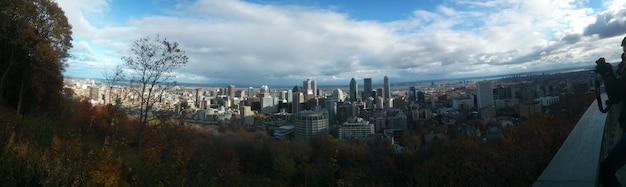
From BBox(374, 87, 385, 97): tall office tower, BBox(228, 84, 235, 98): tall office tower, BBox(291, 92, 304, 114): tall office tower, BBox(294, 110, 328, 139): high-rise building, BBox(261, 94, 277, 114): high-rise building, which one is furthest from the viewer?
BBox(228, 84, 235, 98): tall office tower

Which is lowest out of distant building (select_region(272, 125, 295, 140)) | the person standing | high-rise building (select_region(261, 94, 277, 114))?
distant building (select_region(272, 125, 295, 140))

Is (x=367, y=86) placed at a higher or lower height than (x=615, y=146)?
higher

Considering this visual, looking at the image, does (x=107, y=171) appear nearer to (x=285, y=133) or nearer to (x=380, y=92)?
(x=285, y=133)

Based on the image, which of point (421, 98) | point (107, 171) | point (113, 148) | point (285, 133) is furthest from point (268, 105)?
point (107, 171)

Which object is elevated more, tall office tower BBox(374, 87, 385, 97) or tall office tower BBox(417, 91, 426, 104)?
tall office tower BBox(374, 87, 385, 97)

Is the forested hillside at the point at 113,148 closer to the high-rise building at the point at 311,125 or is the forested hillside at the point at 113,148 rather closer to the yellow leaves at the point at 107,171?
the yellow leaves at the point at 107,171

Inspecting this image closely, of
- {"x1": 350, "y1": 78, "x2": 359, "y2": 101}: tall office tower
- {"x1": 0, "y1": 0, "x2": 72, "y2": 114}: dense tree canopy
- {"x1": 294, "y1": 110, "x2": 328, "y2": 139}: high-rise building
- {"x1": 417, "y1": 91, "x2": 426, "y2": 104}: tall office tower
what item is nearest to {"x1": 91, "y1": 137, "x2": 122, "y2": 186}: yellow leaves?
{"x1": 0, "y1": 0, "x2": 72, "y2": 114}: dense tree canopy

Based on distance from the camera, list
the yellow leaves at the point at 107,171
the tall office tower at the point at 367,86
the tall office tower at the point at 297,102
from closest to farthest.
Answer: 1. the yellow leaves at the point at 107,171
2. the tall office tower at the point at 297,102
3. the tall office tower at the point at 367,86

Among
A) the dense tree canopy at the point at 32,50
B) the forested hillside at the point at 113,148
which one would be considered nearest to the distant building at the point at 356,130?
the forested hillside at the point at 113,148

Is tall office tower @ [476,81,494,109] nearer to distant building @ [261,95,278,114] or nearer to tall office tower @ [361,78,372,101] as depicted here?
Result: distant building @ [261,95,278,114]

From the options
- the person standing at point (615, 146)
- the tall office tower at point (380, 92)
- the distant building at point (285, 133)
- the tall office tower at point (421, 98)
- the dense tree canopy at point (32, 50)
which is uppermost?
the dense tree canopy at point (32, 50)

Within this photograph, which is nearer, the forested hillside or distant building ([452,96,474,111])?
the forested hillside
